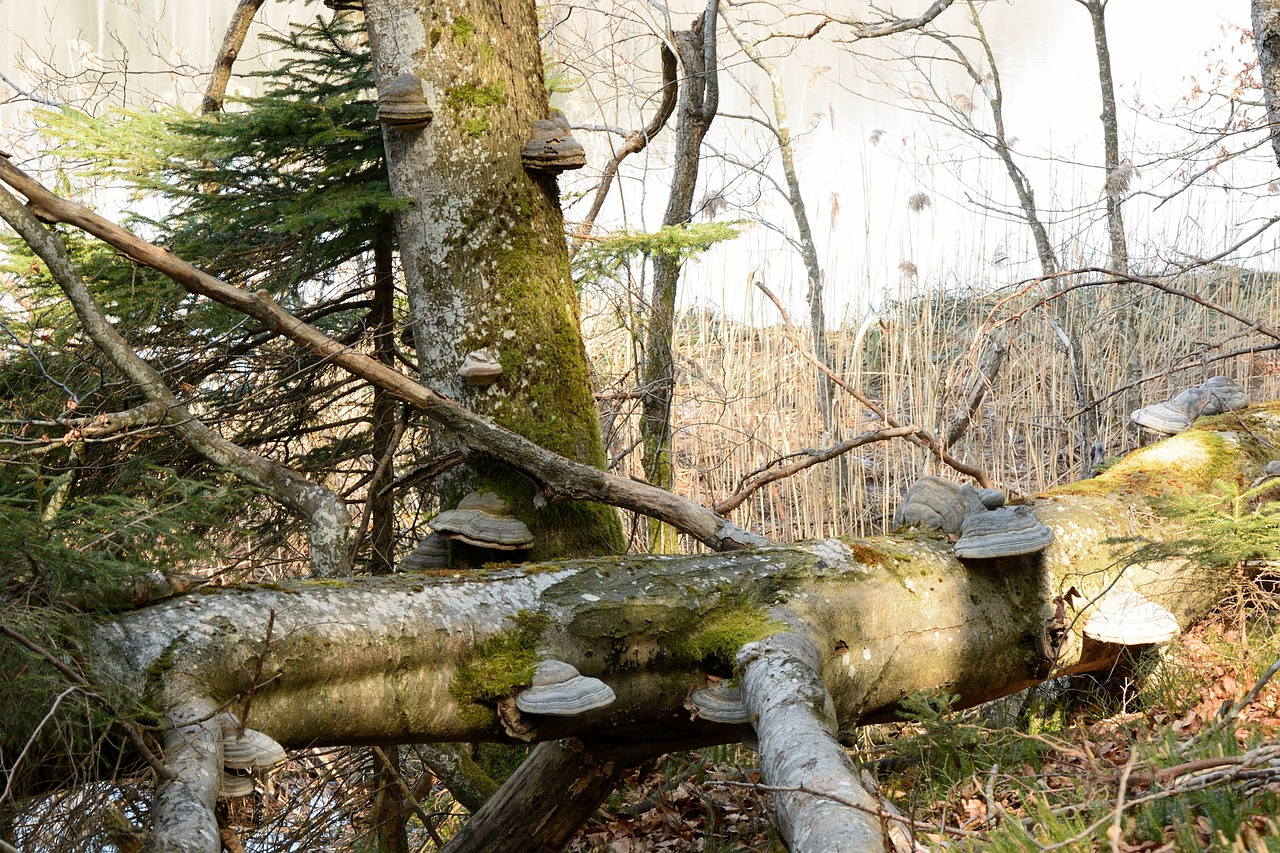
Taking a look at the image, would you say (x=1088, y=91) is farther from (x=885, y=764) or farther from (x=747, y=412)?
(x=885, y=764)

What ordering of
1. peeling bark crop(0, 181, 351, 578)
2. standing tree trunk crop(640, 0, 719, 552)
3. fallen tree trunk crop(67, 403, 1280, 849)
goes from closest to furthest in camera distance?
fallen tree trunk crop(67, 403, 1280, 849), peeling bark crop(0, 181, 351, 578), standing tree trunk crop(640, 0, 719, 552)

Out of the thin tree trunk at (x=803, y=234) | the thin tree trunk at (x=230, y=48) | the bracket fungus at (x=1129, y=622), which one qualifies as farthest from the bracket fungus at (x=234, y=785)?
the thin tree trunk at (x=803, y=234)

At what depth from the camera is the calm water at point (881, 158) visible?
7.41 m

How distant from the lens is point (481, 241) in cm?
358

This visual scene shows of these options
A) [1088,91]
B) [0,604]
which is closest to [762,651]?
[0,604]

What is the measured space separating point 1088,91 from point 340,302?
64.8ft

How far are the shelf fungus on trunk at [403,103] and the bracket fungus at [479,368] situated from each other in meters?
0.85

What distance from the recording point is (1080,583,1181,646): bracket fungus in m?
3.21

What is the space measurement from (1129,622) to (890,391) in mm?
3233

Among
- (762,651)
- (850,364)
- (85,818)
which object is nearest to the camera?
(85,818)

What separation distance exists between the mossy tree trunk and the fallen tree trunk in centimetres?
88

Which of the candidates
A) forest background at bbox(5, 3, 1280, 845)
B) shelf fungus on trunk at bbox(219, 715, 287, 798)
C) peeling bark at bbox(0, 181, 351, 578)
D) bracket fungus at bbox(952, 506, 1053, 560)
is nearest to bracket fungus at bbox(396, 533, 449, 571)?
forest background at bbox(5, 3, 1280, 845)

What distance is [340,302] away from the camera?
13.9ft

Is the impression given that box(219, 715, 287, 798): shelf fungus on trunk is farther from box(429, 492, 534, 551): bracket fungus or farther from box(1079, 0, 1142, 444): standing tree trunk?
box(1079, 0, 1142, 444): standing tree trunk
